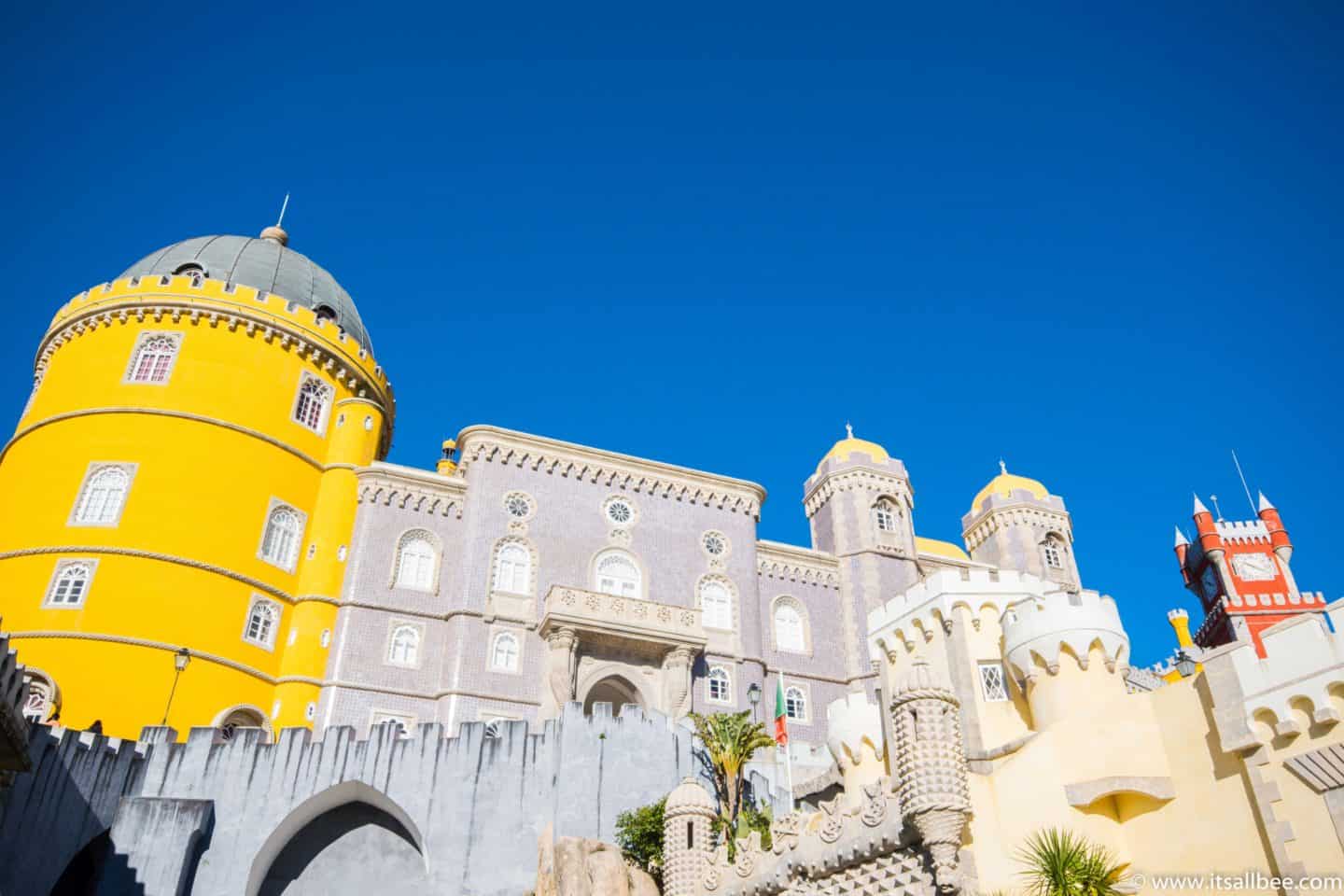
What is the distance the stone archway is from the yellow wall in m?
8.49

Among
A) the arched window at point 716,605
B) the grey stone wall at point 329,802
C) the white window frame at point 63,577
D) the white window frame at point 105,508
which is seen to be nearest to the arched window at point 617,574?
the arched window at point 716,605

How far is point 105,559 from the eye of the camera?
28750 millimetres

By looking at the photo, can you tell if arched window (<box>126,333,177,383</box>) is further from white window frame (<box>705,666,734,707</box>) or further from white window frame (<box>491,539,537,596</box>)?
white window frame (<box>705,666,734,707</box>)

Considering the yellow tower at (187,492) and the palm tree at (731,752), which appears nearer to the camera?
the palm tree at (731,752)

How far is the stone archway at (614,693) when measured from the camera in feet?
106

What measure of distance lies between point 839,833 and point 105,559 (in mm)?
22369

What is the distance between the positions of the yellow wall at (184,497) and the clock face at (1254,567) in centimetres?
4573

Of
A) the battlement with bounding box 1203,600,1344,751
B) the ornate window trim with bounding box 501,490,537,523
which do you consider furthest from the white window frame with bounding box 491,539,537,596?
the battlement with bounding box 1203,600,1344,751

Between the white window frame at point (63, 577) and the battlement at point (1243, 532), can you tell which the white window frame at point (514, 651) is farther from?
the battlement at point (1243, 532)

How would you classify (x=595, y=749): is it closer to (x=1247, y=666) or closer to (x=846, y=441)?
(x=1247, y=666)

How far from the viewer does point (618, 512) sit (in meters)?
36.7

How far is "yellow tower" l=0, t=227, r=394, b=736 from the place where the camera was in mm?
27750

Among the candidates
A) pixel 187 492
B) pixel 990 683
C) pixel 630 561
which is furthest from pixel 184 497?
pixel 990 683

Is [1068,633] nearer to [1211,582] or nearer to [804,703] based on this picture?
[804,703]
